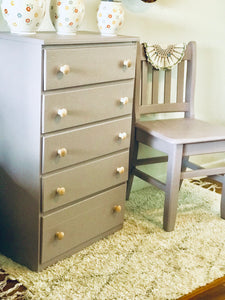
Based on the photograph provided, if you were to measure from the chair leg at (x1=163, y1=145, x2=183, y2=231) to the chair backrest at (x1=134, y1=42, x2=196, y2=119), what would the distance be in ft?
1.22

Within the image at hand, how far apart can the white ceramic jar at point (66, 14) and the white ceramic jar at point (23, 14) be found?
95mm

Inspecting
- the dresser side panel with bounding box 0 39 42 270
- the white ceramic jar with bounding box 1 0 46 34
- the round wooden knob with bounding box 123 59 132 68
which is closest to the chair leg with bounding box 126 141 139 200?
the round wooden knob with bounding box 123 59 132 68

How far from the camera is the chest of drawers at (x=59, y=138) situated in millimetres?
1768

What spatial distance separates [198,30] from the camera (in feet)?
9.80

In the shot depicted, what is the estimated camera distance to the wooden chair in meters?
2.31

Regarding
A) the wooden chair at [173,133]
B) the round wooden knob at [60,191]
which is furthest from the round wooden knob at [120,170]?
the round wooden knob at [60,191]

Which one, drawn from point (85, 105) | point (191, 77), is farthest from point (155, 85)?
point (85, 105)

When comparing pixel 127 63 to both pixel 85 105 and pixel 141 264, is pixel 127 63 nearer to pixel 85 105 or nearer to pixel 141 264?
pixel 85 105

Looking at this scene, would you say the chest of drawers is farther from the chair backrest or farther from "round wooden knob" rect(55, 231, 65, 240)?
the chair backrest

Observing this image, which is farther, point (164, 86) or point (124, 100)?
point (164, 86)

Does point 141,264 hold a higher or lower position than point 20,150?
lower

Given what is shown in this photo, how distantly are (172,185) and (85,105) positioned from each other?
0.66m

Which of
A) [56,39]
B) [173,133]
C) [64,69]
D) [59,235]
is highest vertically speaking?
[56,39]

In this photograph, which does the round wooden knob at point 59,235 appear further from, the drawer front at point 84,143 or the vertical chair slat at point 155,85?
the vertical chair slat at point 155,85
